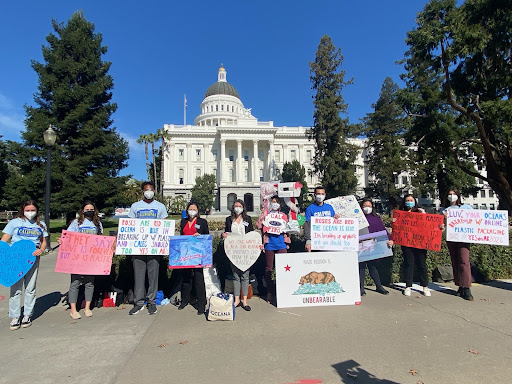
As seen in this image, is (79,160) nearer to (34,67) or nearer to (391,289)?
(34,67)

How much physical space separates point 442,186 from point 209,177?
40.1 m

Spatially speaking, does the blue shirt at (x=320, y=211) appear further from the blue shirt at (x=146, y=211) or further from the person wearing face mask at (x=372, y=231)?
the blue shirt at (x=146, y=211)

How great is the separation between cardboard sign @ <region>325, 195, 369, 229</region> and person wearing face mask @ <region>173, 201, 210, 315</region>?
2991 mm

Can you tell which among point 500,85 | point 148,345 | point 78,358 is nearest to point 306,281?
point 148,345

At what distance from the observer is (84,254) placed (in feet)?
17.2

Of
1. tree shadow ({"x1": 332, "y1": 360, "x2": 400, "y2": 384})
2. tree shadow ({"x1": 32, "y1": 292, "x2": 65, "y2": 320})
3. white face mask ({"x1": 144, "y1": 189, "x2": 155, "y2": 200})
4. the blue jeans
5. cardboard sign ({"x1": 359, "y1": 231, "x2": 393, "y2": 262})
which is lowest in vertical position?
tree shadow ({"x1": 332, "y1": 360, "x2": 400, "y2": 384})

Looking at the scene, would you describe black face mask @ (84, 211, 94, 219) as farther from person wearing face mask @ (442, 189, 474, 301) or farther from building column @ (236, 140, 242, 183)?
building column @ (236, 140, 242, 183)

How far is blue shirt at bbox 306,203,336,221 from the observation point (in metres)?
6.00

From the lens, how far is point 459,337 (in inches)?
157

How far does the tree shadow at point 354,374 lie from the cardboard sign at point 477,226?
387 centimetres

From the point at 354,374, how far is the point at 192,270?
3.36 meters

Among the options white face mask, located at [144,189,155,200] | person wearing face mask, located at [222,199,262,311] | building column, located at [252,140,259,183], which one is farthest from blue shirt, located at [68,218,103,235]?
building column, located at [252,140,259,183]

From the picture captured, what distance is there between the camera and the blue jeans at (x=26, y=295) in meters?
4.64

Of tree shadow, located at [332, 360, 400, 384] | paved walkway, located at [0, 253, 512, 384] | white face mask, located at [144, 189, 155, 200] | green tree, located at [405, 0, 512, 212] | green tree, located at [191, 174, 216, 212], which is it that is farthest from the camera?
green tree, located at [191, 174, 216, 212]
